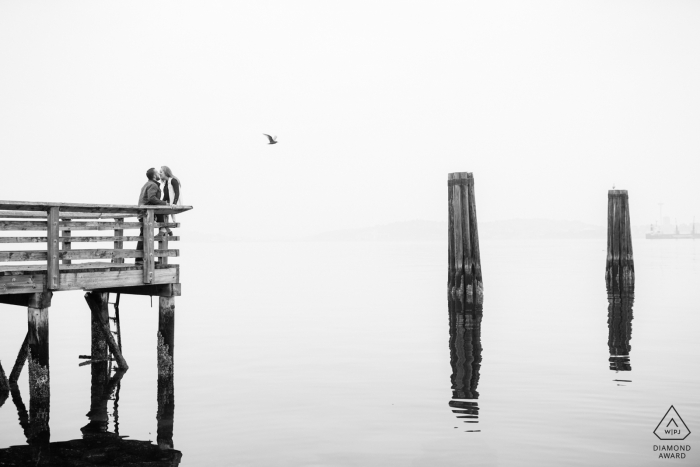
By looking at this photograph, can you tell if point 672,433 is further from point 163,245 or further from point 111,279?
point 111,279

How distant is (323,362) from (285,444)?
7.81m

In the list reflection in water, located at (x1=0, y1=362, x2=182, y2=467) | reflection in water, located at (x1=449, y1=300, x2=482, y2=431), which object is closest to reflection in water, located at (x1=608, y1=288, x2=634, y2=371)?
reflection in water, located at (x1=449, y1=300, x2=482, y2=431)

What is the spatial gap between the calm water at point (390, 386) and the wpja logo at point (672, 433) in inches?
6.7

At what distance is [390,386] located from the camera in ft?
51.5

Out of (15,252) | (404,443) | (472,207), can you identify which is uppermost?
(472,207)

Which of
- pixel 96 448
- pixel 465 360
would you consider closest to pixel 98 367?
pixel 96 448

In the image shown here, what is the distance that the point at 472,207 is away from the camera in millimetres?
23094

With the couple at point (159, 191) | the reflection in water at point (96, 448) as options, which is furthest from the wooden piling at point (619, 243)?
the reflection in water at point (96, 448)

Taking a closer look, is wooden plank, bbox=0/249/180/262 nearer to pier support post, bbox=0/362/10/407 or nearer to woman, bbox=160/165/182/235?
woman, bbox=160/165/182/235

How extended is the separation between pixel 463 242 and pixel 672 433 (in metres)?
11.8

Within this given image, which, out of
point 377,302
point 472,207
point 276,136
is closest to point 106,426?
point 276,136

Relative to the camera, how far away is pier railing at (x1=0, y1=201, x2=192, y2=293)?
41.4ft

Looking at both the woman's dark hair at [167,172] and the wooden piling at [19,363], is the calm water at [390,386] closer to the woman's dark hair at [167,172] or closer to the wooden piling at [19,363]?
the wooden piling at [19,363]

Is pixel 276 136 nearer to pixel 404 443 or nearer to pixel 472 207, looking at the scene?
pixel 472 207
